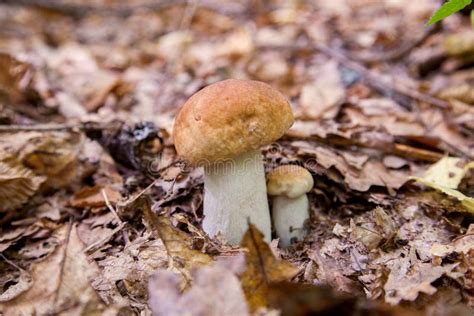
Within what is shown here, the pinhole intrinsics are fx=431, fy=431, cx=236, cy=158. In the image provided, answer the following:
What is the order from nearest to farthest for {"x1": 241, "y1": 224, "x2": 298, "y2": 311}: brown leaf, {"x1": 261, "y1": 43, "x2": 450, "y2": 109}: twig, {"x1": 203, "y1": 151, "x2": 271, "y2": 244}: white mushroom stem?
{"x1": 241, "y1": 224, "x2": 298, "y2": 311}: brown leaf < {"x1": 203, "y1": 151, "x2": 271, "y2": 244}: white mushroom stem < {"x1": 261, "y1": 43, "x2": 450, "y2": 109}: twig

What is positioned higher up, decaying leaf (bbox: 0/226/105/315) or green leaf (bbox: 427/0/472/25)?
green leaf (bbox: 427/0/472/25)

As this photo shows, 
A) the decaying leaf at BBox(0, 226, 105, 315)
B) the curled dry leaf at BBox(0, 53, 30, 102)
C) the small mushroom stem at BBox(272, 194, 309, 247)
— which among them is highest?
the curled dry leaf at BBox(0, 53, 30, 102)

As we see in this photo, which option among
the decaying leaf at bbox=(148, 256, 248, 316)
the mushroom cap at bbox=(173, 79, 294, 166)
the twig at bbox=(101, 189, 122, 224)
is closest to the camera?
the decaying leaf at bbox=(148, 256, 248, 316)

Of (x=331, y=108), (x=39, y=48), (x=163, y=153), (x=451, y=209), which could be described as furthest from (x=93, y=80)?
(x=451, y=209)

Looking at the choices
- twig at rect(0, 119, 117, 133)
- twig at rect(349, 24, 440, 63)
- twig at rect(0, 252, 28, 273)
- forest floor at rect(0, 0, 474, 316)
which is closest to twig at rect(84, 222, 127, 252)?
forest floor at rect(0, 0, 474, 316)

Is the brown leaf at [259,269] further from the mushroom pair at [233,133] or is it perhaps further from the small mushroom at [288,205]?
the small mushroom at [288,205]

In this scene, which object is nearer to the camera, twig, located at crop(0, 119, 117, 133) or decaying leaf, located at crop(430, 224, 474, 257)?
decaying leaf, located at crop(430, 224, 474, 257)

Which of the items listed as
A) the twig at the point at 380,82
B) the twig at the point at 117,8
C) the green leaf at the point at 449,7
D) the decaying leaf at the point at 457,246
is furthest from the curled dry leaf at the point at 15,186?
the twig at the point at 117,8

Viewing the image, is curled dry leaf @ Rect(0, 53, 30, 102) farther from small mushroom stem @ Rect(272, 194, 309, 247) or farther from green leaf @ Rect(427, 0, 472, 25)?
green leaf @ Rect(427, 0, 472, 25)
